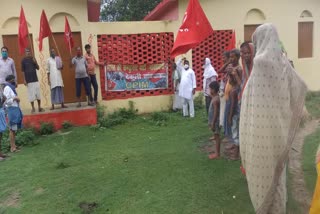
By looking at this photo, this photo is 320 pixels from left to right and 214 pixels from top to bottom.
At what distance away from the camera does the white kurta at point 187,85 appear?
908 cm

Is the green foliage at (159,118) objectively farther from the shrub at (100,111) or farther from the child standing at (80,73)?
the child standing at (80,73)

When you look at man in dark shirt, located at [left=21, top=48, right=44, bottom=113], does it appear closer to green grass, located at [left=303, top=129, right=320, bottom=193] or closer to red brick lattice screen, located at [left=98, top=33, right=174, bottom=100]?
red brick lattice screen, located at [left=98, top=33, right=174, bottom=100]

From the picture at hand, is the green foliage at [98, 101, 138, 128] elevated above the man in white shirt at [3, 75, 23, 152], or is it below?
below

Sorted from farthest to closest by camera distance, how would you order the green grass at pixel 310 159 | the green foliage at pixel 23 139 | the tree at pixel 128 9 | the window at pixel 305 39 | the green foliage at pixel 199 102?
the tree at pixel 128 9 < the window at pixel 305 39 < the green foliage at pixel 199 102 < the green foliage at pixel 23 139 < the green grass at pixel 310 159

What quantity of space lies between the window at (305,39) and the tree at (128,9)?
39.8 ft

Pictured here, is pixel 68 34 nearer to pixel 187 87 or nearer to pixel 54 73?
pixel 54 73

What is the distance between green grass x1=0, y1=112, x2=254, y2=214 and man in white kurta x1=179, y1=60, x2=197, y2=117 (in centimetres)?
151

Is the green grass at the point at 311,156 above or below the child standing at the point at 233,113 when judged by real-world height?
below

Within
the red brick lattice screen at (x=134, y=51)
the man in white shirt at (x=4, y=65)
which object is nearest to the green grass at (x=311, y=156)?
the red brick lattice screen at (x=134, y=51)

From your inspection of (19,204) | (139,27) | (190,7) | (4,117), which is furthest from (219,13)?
(19,204)

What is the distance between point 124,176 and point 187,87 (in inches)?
168

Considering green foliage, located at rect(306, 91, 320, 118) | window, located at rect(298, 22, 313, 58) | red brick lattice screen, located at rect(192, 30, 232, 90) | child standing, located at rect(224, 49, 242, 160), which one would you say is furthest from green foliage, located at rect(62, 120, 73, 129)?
window, located at rect(298, 22, 313, 58)

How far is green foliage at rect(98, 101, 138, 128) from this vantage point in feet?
28.5

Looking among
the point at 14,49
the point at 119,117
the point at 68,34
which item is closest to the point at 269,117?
the point at 119,117
